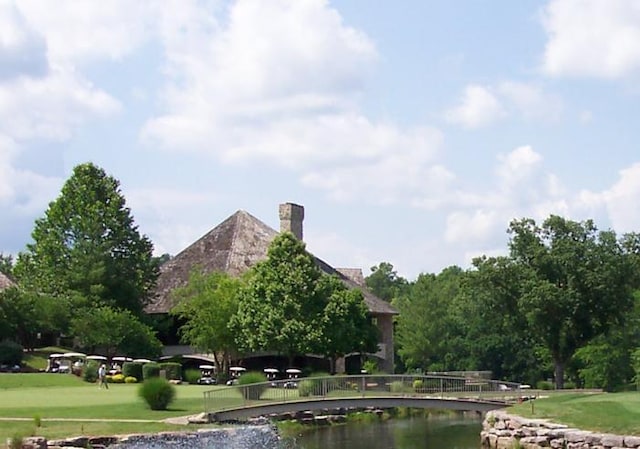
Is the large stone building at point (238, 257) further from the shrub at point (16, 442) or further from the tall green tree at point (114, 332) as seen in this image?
the shrub at point (16, 442)

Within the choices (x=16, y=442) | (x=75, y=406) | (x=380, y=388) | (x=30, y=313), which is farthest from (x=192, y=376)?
(x=16, y=442)

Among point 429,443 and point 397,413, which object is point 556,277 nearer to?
point 397,413

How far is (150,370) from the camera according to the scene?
171 ft

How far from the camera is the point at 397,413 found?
2078 inches

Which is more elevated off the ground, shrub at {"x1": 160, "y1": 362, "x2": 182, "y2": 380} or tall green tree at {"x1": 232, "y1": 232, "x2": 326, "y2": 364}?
tall green tree at {"x1": 232, "y1": 232, "x2": 326, "y2": 364}

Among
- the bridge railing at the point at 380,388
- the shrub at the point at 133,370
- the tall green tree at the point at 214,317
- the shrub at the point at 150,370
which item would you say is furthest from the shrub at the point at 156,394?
the tall green tree at the point at 214,317

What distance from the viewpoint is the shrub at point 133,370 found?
54812 millimetres

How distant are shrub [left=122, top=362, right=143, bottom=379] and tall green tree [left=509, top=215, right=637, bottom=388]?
20.8m

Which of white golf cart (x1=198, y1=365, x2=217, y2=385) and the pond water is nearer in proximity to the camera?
the pond water

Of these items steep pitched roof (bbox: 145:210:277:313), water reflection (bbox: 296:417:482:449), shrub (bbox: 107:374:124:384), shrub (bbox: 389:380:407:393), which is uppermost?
steep pitched roof (bbox: 145:210:277:313)

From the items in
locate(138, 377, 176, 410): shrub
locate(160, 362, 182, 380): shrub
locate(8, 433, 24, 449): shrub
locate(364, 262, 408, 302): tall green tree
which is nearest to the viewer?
locate(8, 433, 24, 449): shrub

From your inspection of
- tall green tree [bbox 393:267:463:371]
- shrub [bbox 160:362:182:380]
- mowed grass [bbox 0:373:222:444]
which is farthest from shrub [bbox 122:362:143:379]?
tall green tree [bbox 393:267:463:371]

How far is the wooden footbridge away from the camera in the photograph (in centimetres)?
3966

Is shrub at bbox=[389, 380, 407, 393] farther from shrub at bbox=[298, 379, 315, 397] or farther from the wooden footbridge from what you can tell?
shrub at bbox=[298, 379, 315, 397]
